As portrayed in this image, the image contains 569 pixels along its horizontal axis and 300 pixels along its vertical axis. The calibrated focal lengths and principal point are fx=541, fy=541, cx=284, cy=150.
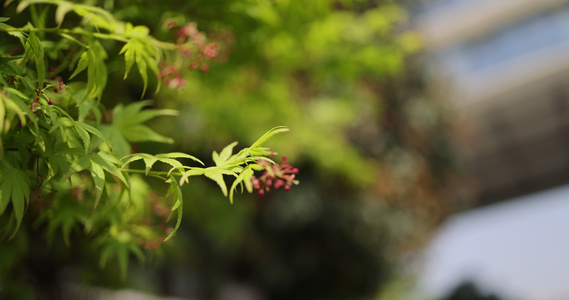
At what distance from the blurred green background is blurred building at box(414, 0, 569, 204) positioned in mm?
2331

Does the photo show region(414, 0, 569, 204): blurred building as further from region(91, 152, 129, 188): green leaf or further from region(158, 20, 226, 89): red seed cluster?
region(91, 152, 129, 188): green leaf

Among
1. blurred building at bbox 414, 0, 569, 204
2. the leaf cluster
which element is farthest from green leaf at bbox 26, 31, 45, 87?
blurred building at bbox 414, 0, 569, 204

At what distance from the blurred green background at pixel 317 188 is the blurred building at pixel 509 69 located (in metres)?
2.33

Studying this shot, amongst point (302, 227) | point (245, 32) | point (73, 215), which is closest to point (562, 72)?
point (302, 227)

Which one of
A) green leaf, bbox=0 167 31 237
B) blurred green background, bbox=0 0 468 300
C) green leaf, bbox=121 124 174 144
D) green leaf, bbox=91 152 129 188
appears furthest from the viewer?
blurred green background, bbox=0 0 468 300

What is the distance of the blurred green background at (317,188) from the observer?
3.86 m

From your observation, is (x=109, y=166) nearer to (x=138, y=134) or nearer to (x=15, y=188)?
(x=15, y=188)

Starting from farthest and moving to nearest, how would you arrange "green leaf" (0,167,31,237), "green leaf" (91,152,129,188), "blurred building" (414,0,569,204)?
1. "blurred building" (414,0,569,204)
2. "green leaf" (91,152,129,188)
3. "green leaf" (0,167,31,237)

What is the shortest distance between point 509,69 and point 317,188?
6.12 meters

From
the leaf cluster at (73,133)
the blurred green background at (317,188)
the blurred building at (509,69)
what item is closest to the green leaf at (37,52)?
the leaf cluster at (73,133)

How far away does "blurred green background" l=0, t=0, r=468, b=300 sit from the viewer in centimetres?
386

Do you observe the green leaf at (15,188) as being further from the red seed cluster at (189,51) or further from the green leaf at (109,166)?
the red seed cluster at (189,51)

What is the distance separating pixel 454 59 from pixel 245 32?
10960 mm

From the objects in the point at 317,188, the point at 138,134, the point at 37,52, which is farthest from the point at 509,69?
the point at 37,52
